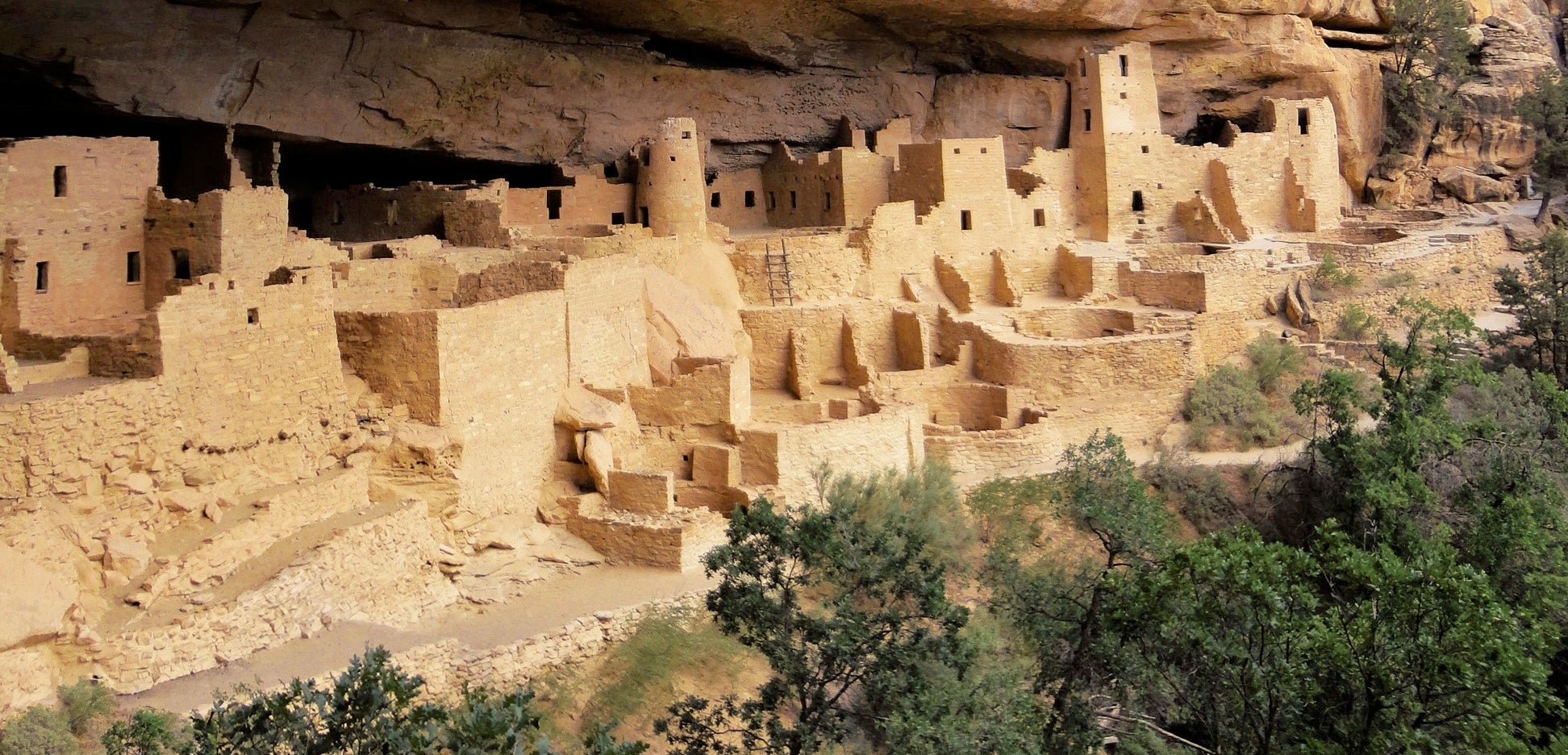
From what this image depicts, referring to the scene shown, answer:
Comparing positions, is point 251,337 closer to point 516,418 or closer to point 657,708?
point 516,418

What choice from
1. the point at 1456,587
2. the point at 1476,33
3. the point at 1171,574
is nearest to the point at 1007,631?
the point at 1171,574

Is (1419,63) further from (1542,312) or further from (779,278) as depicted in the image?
(779,278)

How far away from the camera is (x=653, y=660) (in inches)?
581

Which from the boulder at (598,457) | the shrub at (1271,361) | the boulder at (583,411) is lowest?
the boulder at (598,457)

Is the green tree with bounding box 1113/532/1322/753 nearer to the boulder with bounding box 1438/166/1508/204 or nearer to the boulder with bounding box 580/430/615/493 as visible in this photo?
the boulder with bounding box 580/430/615/493

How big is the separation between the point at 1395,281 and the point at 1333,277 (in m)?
1.10

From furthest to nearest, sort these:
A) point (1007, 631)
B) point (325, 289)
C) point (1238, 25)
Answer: point (1238, 25) → point (1007, 631) → point (325, 289)

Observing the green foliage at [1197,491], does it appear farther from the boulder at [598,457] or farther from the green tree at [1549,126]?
the green tree at [1549,126]

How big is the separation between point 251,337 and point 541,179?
10879 mm

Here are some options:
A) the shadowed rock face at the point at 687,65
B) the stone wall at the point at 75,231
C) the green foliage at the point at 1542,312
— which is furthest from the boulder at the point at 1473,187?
the stone wall at the point at 75,231

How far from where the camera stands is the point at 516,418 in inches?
666

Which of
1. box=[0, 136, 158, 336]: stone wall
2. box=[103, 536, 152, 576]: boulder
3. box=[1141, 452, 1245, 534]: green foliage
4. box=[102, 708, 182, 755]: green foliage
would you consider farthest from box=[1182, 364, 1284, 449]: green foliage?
box=[102, 708, 182, 755]: green foliage

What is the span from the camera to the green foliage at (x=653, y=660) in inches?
561

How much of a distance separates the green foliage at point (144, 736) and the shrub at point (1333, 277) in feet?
59.7
